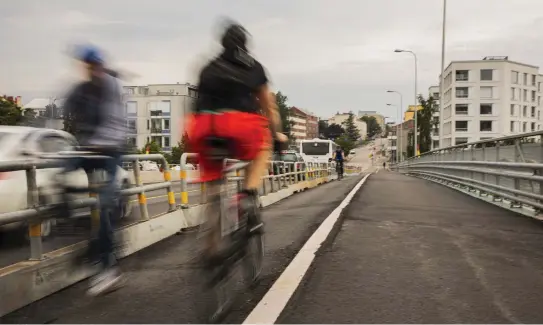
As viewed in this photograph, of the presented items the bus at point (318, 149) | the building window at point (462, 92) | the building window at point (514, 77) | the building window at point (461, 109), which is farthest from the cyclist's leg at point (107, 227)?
the building window at point (514, 77)

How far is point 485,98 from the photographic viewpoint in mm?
95125

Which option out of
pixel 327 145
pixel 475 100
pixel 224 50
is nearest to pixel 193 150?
pixel 224 50

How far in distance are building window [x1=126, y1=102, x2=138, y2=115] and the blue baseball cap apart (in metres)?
0.48

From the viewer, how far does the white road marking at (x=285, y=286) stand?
3.43m

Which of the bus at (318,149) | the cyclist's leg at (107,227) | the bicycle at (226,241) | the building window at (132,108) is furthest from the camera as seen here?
the bus at (318,149)

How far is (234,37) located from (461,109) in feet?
327

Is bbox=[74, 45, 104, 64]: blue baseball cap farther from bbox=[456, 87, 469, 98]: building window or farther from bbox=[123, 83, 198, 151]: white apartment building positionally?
bbox=[456, 87, 469, 98]: building window

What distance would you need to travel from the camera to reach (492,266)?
16.2ft

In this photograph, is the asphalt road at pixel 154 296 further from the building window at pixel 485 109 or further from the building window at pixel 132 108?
the building window at pixel 485 109

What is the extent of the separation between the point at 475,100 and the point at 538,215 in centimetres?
9287

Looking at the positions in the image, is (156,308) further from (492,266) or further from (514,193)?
(514,193)

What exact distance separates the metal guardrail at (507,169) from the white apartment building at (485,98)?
83310 mm

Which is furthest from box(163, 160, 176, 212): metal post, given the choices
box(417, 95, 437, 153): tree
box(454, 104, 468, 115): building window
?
box(417, 95, 437, 153): tree

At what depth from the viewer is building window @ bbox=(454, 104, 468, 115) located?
95.8 metres
